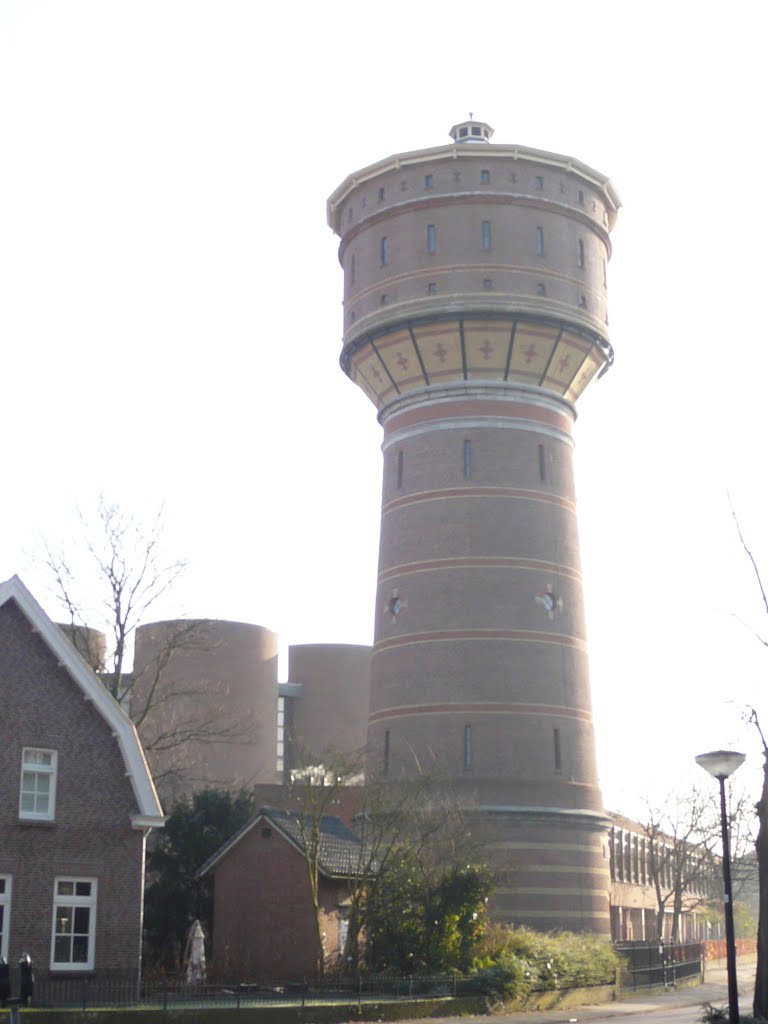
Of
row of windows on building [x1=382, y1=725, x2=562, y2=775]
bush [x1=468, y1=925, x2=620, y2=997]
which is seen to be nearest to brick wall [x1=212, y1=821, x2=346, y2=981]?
bush [x1=468, y1=925, x2=620, y2=997]

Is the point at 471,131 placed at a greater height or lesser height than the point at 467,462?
greater

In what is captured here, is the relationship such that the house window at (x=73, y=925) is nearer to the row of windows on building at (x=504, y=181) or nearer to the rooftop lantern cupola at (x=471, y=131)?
the row of windows on building at (x=504, y=181)

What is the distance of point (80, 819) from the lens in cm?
2617

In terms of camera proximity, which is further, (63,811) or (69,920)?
(63,811)

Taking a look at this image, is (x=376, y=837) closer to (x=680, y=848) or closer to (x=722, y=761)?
(x=722, y=761)

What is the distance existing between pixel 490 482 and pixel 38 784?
61.6 ft

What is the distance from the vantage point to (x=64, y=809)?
26.1 meters

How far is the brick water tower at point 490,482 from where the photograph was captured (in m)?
38.6

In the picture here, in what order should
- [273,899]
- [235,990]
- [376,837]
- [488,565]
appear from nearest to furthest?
[235,990] < [376,837] < [273,899] < [488,565]

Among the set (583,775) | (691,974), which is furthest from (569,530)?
(691,974)

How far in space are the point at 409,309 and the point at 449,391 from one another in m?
2.79

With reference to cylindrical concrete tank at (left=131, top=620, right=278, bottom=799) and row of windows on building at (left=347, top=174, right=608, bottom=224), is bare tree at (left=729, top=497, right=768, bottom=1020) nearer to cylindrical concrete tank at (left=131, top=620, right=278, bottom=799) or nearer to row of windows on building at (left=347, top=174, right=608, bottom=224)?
row of windows on building at (left=347, top=174, right=608, bottom=224)

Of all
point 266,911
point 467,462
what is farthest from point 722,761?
point 467,462

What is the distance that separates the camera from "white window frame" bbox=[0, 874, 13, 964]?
24.6m
